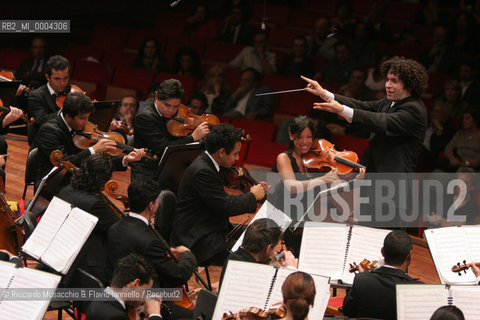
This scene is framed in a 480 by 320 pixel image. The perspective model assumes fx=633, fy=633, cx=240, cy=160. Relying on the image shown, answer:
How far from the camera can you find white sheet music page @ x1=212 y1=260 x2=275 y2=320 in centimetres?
304

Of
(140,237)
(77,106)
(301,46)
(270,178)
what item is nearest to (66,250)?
(140,237)

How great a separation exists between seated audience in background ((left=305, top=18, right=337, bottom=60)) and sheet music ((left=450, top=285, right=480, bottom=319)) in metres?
5.59

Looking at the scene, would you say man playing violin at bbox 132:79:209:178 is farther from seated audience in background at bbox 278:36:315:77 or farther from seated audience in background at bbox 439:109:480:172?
seated audience in background at bbox 278:36:315:77

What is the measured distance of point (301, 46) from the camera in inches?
311

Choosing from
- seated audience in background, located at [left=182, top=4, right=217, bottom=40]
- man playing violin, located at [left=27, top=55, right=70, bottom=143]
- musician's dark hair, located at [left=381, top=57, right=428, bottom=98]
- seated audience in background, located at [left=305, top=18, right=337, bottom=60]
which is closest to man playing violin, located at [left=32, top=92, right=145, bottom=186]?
man playing violin, located at [left=27, top=55, right=70, bottom=143]

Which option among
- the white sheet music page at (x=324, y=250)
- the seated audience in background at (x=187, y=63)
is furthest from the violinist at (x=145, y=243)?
the seated audience in background at (x=187, y=63)

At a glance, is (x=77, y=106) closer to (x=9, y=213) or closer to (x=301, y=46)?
(x=9, y=213)

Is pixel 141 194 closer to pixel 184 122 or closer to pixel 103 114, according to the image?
pixel 184 122

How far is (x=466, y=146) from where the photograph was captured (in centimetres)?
646

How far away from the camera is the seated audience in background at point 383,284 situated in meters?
3.26

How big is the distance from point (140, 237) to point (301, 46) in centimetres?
504

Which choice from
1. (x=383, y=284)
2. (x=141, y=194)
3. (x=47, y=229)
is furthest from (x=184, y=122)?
(x=383, y=284)

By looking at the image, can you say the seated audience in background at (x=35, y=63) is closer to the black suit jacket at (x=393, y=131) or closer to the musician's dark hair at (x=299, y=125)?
the musician's dark hair at (x=299, y=125)

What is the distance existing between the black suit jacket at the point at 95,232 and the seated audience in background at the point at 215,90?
3.77 m
